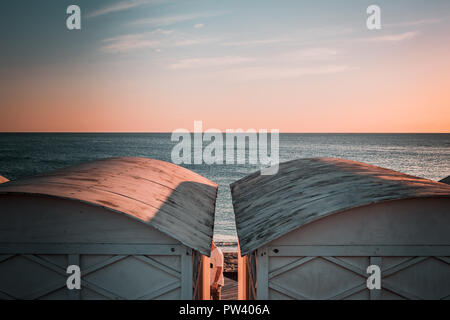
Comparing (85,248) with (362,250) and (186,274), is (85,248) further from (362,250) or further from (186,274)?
(362,250)

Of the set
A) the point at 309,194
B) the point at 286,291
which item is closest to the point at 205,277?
the point at 309,194

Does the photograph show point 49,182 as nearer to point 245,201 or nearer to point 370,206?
point 245,201

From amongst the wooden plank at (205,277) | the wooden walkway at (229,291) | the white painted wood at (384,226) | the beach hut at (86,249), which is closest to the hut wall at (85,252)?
the beach hut at (86,249)

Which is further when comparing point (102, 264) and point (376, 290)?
point (376, 290)

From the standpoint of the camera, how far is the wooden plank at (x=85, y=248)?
8.85 metres

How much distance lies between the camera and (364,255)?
9.00 m

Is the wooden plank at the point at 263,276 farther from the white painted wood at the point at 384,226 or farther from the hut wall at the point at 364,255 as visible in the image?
the white painted wood at the point at 384,226

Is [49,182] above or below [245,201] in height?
above

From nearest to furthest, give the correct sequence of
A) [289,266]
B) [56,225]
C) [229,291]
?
[56,225] → [289,266] → [229,291]

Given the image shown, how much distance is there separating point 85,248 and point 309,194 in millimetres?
5887
